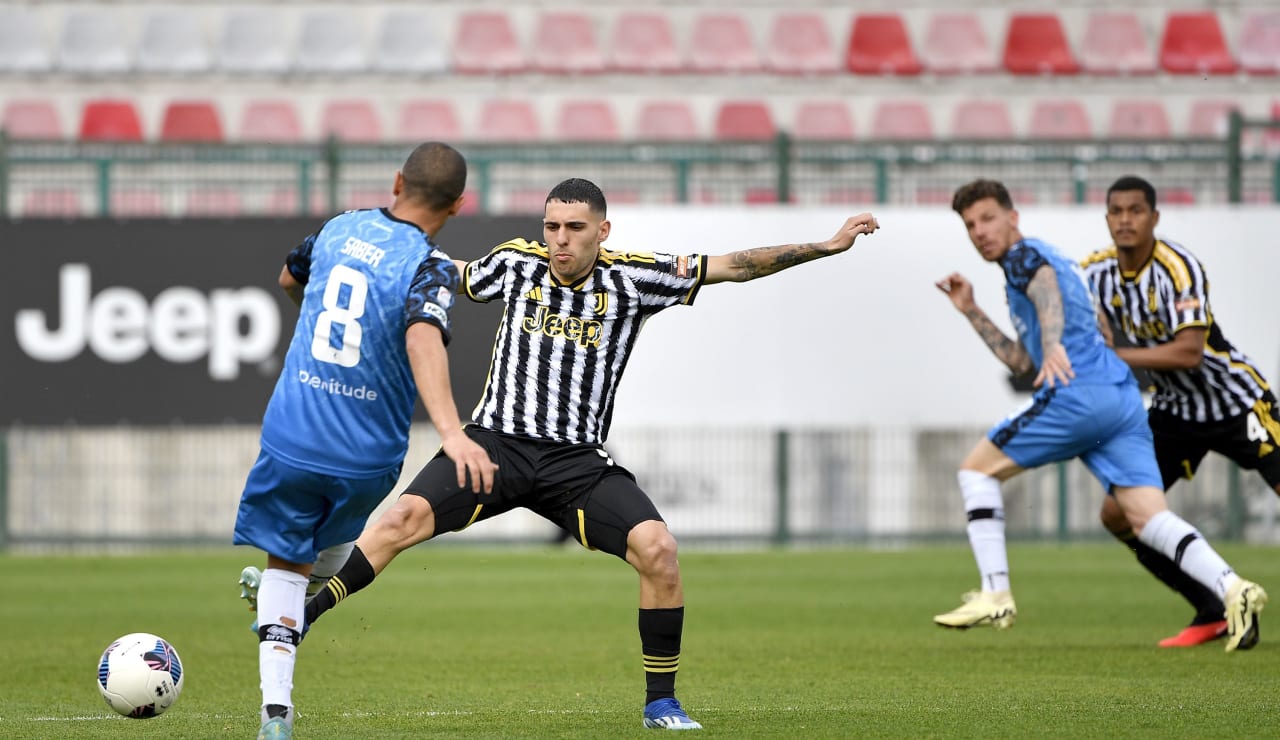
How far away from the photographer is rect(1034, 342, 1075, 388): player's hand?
7.45m

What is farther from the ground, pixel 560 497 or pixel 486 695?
pixel 560 497

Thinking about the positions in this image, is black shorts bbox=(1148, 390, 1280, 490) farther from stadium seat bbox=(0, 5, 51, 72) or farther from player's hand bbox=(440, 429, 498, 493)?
stadium seat bbox=(0, 5, 51, 72)

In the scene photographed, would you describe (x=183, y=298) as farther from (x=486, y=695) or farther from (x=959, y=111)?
(x=959, y=111)

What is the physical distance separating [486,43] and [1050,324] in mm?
13786

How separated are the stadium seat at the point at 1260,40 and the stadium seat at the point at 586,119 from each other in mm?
7928

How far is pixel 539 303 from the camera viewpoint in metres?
6.14

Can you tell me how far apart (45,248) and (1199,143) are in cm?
1022

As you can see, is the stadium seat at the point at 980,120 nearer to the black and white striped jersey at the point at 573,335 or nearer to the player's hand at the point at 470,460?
the black and white striped jersey at the point at 573,335

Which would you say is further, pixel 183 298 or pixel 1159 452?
pixel 183 298

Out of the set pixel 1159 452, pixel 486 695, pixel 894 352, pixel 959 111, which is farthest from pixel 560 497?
pixel 959 111

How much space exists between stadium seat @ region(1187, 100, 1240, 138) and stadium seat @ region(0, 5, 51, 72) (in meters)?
13.8

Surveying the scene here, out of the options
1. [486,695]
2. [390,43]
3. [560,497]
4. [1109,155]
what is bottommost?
[486,695]

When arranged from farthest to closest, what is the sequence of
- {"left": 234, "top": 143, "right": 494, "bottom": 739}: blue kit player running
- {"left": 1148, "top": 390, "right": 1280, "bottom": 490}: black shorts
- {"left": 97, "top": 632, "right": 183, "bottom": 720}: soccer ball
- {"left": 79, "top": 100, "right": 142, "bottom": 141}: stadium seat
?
1. {"left": 79, "top": 100, "right": 142, "bottom": 141}: stadium seat
2. {"left": 1148, "top": 390, "right": 1280, "bottom": 490}: black shorts
3. {"left": 97, "top": 632, "right": 183, "bottom": 720}: soccer ball
4. {"left": 234, "top": 143, "right": 494, "bottom": 739}: blue kit player running

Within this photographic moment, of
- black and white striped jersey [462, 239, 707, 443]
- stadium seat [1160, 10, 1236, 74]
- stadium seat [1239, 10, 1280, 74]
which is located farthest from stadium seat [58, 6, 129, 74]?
black and white striped jersey [462, 239, 707, 443]
